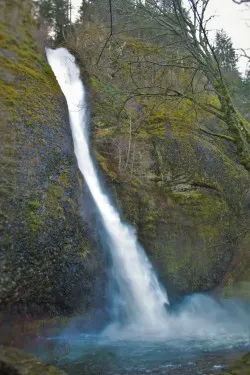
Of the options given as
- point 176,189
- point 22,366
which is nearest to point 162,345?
point 22,366

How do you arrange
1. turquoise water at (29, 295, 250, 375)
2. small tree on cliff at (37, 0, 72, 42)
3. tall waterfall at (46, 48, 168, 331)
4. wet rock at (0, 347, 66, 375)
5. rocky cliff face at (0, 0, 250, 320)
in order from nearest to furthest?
wet rock at (0, 347, 66, 375), turquoise water at (29, 295, 250, 375), rocky cliff face at (0, 0, 250, 320), tall waterfall at (46, 48, 168, 331), small tree on cliff at (37, 0, 72, 42)

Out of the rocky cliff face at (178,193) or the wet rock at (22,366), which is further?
the rocky cliff face at (178,193)

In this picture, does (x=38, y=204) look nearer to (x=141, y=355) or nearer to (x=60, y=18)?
(x=141, y=355)

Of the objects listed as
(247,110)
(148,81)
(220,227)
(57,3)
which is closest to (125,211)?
(220,227)

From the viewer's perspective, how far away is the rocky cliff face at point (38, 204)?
7.80 m

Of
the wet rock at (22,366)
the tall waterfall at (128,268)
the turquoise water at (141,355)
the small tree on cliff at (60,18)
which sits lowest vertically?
the turquoise water at (141,355)

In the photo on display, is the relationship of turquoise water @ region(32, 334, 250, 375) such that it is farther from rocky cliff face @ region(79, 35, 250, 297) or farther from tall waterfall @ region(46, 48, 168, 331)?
rocky cliff face @ region(79, 35, 250, 297)

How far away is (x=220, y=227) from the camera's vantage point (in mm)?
12648

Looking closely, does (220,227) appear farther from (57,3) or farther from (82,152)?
(57,3)

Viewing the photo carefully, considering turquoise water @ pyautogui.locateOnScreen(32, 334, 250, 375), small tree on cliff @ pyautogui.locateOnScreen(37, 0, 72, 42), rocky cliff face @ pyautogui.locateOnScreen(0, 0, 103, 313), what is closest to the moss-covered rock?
rocky cliff face @ pyautogui.locateOnScreen(0, 0, 103, 313)

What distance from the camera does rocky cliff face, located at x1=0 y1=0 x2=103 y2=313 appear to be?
7.80m

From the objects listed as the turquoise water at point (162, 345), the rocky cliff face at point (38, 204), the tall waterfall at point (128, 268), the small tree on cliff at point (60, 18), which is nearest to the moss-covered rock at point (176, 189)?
the tall waterfall at point (128, 268)

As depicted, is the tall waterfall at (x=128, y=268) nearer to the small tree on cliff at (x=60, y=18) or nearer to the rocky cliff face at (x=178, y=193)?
the rocky cliff face at (x=178, y=193)

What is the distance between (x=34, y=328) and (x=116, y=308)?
8.63 ft
